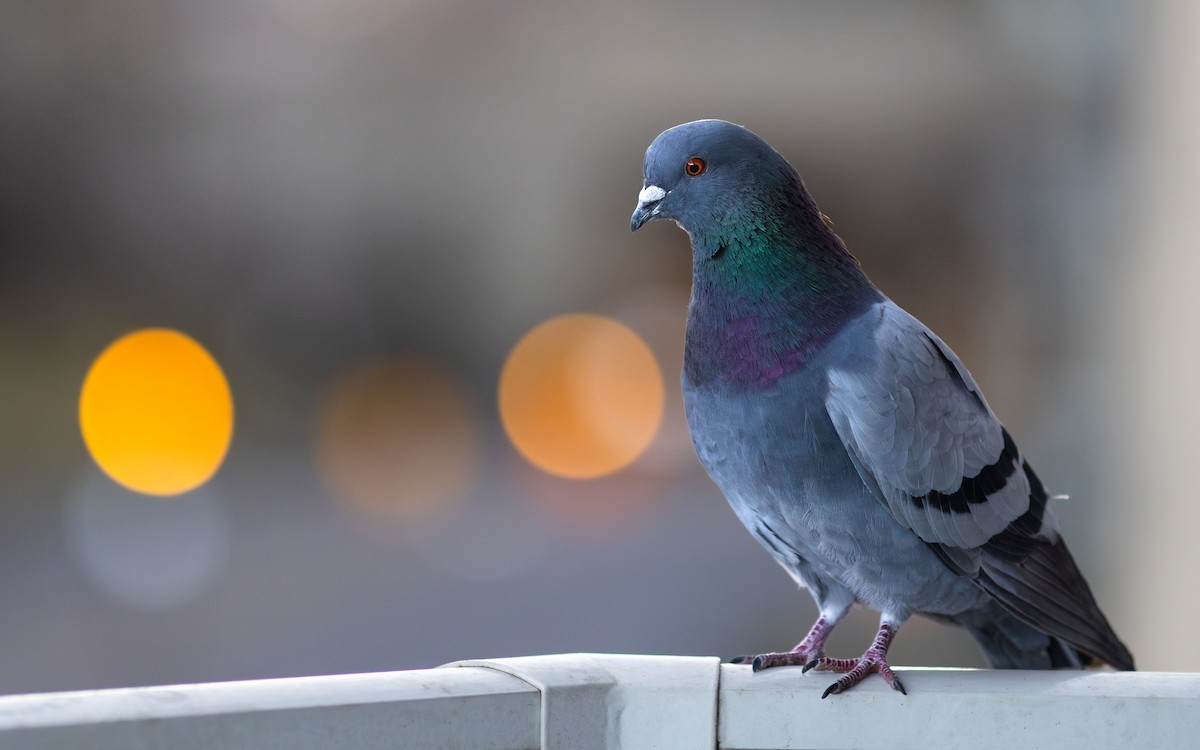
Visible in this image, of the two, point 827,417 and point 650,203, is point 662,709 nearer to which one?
point 827,417

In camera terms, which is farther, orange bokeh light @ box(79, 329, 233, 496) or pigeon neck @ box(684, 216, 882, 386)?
orange bokeh light @ box(79, 329, 233, 496)

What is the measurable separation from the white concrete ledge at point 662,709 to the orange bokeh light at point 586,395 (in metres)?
6.22

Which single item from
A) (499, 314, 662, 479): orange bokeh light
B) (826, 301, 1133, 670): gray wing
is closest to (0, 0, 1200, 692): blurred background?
(499, 314, 662, 479): orange bokeh light

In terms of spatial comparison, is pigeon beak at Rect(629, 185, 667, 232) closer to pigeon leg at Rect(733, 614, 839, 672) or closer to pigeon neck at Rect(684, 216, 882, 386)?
pigeon neck at Rect(684, 216, 882, 386)

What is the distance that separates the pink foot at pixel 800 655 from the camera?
6.02ft

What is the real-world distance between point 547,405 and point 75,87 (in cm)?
475

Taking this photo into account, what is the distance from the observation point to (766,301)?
186 centimetres

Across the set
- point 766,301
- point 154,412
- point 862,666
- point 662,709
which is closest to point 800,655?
point 862,666

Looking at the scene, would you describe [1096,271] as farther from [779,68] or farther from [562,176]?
[562,176]

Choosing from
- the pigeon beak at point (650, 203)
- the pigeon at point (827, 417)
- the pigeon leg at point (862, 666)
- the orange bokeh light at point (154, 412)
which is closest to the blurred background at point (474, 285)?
the orange bokeh light at point (154, 412)

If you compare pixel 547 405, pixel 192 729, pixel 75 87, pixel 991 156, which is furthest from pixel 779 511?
pixel 75 87

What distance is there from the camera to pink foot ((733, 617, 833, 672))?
6.02 ft

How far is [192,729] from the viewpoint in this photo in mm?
1213

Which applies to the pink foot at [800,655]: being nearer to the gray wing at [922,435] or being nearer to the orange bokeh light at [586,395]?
the gray wing at [922,435]
